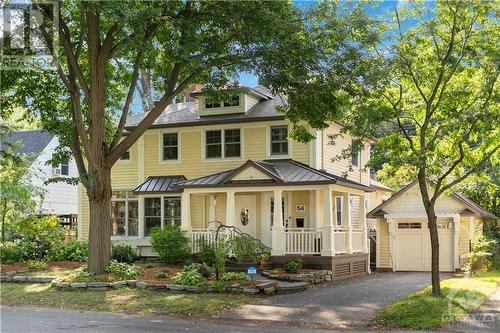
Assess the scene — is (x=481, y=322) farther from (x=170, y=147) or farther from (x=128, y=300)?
(x=170, y=147)

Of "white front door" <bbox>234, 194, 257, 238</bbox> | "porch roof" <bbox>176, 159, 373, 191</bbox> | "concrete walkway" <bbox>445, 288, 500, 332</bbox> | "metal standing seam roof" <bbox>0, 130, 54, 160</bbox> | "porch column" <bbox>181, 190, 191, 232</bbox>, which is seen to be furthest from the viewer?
"metal standing seam roof" <bbox>0, 130, 54, 160</bbox>

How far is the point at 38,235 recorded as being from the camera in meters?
23.5

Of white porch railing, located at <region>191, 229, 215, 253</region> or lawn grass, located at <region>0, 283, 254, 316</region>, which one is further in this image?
white porch railing, located at <region>191, 229, 215, 253</region>

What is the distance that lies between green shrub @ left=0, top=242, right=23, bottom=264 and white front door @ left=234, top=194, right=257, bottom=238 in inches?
333

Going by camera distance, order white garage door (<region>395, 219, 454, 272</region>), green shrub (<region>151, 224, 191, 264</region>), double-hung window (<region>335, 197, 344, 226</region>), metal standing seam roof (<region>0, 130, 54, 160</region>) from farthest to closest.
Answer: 1. metal standing seam roof (<region>0, 130, 54, 160</region>)
2. double-hung window (<region>335, 197, 344, 226</region>)
3. white garage door (<region>395, 219, 454, 272</region>)
4. green shrub (<region>151, 224, 191, 264</region>)

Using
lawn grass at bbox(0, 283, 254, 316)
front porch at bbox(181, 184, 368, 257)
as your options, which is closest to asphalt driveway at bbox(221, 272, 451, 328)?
lawn grass at bbox(0, 283, 254, 316)

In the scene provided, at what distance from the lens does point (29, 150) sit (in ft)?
119

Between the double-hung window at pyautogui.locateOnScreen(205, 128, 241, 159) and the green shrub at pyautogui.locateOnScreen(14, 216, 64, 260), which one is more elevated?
the double-hung window at pyautogui.locateOnScreen(205, 128, 241, 159)

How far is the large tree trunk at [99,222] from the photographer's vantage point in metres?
18.4

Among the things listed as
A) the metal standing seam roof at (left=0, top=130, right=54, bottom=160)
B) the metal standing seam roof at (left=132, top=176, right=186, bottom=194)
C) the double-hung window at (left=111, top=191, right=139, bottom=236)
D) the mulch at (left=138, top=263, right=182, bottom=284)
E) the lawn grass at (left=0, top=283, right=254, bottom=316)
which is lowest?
the lawn grass at (left=0, top=283, right=254, bottom=316)

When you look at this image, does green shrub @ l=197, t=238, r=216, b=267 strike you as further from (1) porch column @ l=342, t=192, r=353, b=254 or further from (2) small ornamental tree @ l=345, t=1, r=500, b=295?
(2) small ornamental tree @ l=345, t=1, r=500, b=295

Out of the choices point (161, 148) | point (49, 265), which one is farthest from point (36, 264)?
point (161, 148)

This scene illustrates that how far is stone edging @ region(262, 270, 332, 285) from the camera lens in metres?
19.3

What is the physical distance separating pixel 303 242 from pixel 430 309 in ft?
30.5
